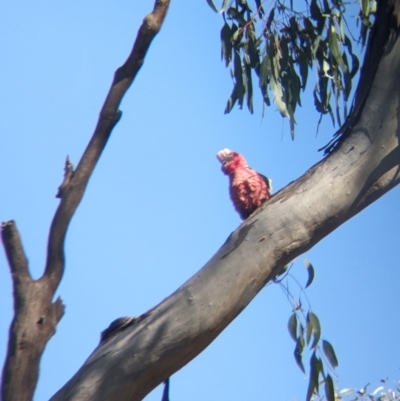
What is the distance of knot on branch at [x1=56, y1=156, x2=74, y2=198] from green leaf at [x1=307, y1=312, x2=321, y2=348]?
89 cm

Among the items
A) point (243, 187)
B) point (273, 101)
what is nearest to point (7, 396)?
point (243, 187)

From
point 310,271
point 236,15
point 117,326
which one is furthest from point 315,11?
point 117,326

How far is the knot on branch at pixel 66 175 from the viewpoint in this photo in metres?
1.77

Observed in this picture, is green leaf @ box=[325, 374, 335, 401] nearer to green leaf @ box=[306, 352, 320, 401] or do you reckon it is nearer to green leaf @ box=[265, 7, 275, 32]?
green leaf @ box=[306, 352, 320, 401]

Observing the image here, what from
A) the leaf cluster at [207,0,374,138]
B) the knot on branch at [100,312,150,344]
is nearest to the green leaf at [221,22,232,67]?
the leaf cluster at [207,0,374,138]

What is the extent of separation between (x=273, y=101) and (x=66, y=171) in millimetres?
1183

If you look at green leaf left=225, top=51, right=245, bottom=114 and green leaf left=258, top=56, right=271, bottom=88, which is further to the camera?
green leaf left=225, top=51, right=245, bottom=114

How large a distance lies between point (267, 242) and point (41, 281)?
0.47 m

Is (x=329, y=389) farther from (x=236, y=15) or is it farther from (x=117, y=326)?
(x=236, y=15)

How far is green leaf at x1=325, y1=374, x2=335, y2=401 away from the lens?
225 cm

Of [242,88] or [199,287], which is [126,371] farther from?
[242,88]

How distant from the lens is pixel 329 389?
89.3 inches

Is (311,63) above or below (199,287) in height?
above

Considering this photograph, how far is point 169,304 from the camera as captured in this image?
1.72m
